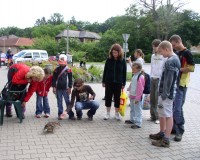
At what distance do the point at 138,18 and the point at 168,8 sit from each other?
48.7 feet

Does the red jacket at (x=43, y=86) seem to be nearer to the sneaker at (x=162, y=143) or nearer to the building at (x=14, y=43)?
the sneaker at (x=162, y=143)

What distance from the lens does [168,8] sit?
156 ft

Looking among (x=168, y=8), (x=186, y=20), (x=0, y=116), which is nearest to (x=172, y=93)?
(x=0, y=116)

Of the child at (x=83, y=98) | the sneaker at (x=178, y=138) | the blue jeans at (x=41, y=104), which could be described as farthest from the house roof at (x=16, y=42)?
the sneaker at (x=178, y=138)

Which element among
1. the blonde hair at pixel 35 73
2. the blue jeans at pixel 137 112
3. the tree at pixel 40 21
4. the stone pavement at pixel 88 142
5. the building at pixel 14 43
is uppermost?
the tree at pixel 40 21

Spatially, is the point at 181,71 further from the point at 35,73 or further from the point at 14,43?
the point at 14,43

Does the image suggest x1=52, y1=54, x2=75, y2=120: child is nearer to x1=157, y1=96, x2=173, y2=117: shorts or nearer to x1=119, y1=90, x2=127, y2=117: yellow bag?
x1=119, y1=90, x2=127, y2=117: yellow bag

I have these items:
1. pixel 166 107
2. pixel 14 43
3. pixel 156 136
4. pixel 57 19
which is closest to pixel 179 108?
pixel 166 107

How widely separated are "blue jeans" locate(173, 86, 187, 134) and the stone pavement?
0.29m

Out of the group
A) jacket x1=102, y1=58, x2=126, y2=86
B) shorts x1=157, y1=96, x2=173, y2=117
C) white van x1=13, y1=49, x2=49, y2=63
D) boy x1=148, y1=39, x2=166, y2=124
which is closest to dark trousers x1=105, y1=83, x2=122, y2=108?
jacket x1=102, y1=58, x2=126, y2=86

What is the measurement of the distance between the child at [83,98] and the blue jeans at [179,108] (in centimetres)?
200

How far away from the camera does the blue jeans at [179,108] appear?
5.70 meters

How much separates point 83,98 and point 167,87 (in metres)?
2.54

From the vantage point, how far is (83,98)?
23.5 ft
